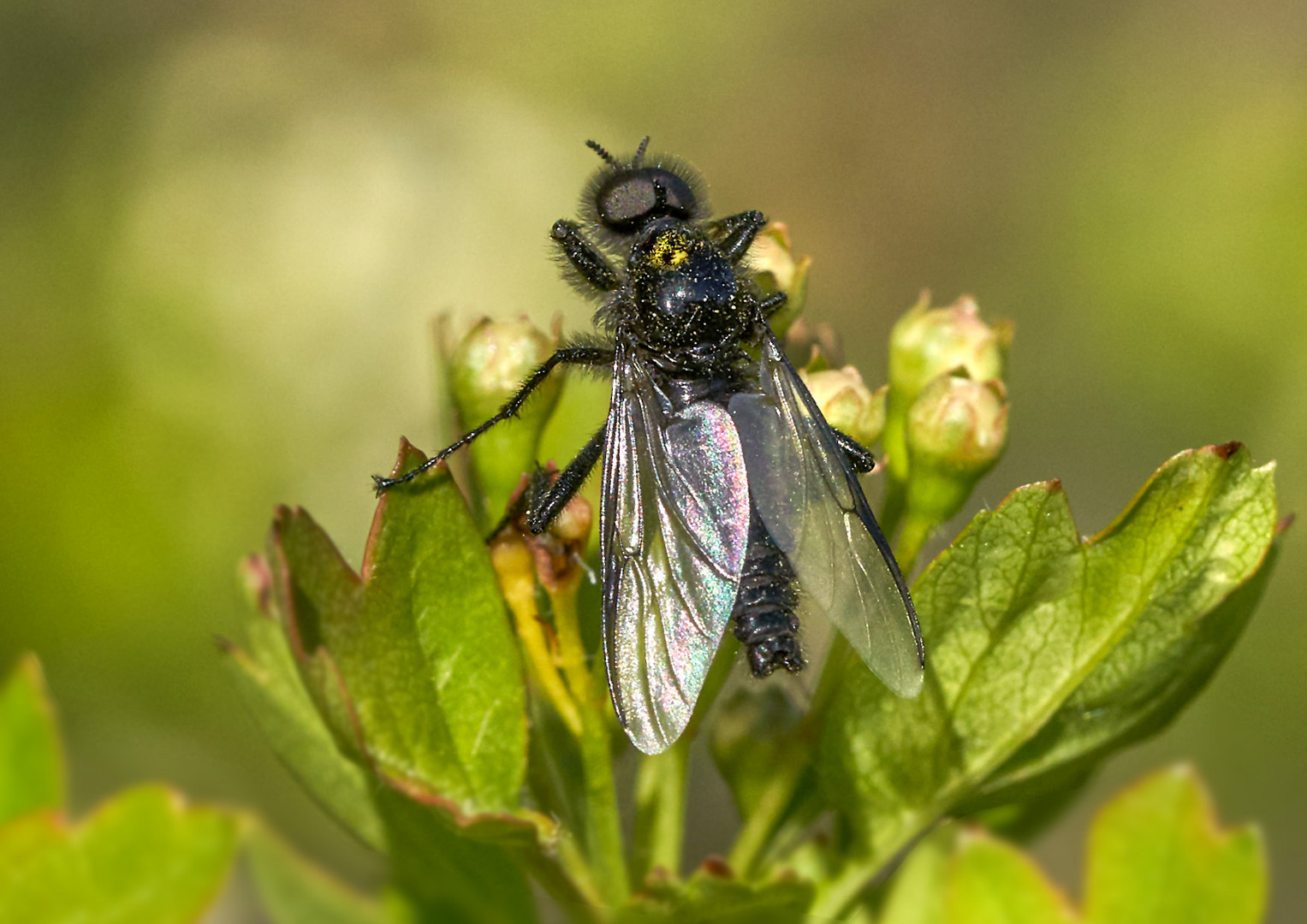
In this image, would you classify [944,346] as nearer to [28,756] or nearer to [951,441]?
[951,441]

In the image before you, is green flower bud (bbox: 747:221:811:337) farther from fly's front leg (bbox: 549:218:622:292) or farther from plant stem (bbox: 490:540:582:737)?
plant stem (bbox: 490:540:582:737)

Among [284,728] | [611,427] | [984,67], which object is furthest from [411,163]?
[284,728]

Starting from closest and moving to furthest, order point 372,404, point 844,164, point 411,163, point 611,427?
point 611,427 → point 372,404 → point 411,163 → point 844,164

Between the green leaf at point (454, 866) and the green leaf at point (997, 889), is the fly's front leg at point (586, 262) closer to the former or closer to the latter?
the green leaf at point (454, 866)

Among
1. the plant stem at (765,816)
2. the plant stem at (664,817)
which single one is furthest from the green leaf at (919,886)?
the plant stem at (664,817)

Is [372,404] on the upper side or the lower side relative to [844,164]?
lower

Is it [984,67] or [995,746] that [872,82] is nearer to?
[984,67]

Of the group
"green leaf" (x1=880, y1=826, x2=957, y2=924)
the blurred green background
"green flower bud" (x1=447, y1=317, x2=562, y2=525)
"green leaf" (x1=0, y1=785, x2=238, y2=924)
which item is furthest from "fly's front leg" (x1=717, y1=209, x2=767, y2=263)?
the blurred green background
